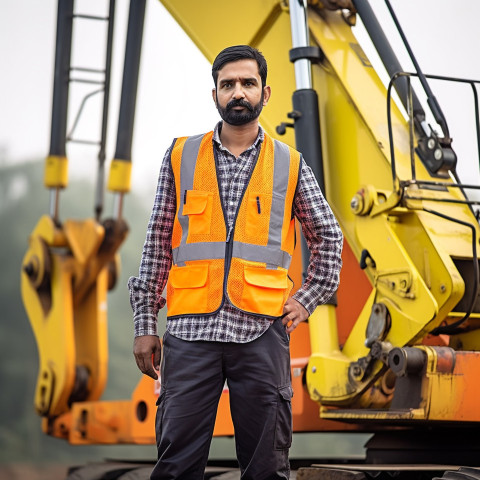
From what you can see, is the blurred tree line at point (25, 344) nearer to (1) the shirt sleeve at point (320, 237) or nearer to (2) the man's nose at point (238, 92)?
(1) the shirt sleeve at point (320, 237)

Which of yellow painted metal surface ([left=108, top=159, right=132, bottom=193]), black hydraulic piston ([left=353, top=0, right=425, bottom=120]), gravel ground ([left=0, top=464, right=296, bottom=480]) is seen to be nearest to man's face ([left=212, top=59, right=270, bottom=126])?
black hydraulic piston ([left=353, top=0, right=425, bottom=120])

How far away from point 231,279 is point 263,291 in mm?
87

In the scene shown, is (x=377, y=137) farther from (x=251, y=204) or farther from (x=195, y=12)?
(x=251, y=204)

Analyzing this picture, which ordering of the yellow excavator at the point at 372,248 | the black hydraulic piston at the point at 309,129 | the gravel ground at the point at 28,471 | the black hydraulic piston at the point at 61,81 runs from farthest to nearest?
the gravel ground at the point at 28,471 → the black hydraulic piston at the point at 61,81 → the black hydraulic piston at the point at 309,129 → the yellow excavator at the point at 372,248

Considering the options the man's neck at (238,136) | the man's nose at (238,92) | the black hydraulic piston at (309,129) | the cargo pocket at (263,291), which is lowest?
the cargo pocket at (263,291)

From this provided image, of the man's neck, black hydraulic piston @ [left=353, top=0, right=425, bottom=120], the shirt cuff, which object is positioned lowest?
the shirt cuff

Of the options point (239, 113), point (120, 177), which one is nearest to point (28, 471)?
point (120, 177)

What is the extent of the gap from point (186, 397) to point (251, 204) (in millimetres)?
512

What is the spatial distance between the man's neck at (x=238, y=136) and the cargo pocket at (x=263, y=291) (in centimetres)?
→ 34

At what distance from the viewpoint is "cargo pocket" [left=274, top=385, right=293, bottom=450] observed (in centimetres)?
223

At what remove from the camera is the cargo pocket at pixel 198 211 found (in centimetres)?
232

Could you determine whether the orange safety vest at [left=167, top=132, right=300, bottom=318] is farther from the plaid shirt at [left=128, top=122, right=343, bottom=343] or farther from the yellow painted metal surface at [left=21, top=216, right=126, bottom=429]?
the yellow painted metal surface at [left=21, top=216, right=126, bottom=429]

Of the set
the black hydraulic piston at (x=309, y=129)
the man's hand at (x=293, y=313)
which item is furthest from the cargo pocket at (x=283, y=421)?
the black hydraulic piston at (x=309, y=129)

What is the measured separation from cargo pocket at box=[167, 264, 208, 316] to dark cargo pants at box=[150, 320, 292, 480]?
92 millimetres
